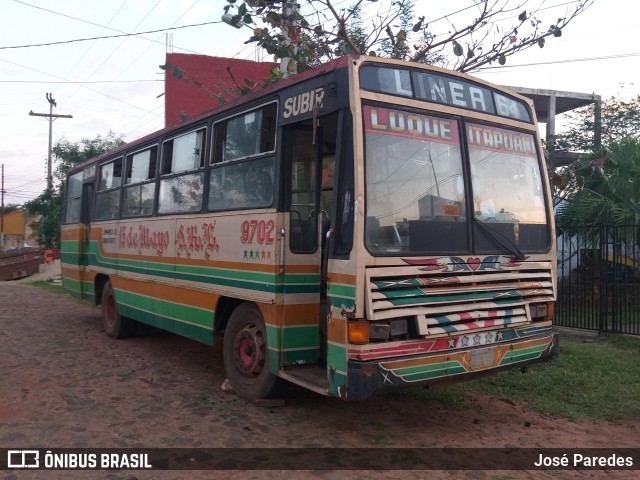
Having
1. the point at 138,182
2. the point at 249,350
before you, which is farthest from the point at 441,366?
the point at 138,182

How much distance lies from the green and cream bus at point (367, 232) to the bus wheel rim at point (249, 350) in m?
0.02

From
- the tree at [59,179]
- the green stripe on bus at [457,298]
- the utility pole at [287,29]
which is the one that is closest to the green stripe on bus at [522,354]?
the green stripe on bus at [457,298]

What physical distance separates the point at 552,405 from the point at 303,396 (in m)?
2.49

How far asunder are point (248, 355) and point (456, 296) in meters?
2.23

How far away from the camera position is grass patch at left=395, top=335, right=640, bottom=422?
556 cm

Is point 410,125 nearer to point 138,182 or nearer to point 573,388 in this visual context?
point 573,388

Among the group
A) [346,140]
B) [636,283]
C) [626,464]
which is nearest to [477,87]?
[346,140]

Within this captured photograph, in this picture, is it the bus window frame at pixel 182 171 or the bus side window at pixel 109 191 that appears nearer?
Answer: the bus window frame at pixel 182 171

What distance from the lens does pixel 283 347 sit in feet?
16.3

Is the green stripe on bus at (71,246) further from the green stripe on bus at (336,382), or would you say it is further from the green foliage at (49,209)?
the green foliage at (49,209)

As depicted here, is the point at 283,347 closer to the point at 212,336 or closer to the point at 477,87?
the point at 212,336

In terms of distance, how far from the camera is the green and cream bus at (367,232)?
4.24m

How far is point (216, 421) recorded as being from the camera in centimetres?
511

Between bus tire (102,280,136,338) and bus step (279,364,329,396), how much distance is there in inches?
194
